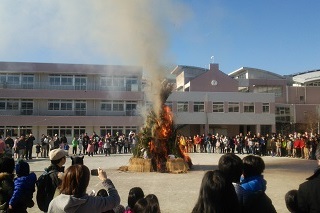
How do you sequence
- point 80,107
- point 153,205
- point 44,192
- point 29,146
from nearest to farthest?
point 153,205 < point 44,192 < point 29,146 < point 80,107

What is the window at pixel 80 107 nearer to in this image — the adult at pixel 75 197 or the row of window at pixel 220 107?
the row of window at pixel 220 107

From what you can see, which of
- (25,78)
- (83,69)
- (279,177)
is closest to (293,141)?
(279,177)

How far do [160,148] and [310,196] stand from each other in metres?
12.0

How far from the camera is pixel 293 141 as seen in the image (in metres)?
23.7

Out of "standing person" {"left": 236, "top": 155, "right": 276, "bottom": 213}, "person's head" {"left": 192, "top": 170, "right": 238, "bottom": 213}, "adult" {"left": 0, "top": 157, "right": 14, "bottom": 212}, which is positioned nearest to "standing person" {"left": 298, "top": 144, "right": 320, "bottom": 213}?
"standing person" {"left": 236, "top": 155, "right": 276, "bottom": 213}

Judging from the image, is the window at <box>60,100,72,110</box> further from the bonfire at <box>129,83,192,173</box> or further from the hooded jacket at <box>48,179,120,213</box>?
the hooded jacket at <box>48,179,120,213</box>

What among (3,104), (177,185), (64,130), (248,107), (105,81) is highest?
(105,81)

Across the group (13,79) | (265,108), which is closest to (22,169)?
(13,79)

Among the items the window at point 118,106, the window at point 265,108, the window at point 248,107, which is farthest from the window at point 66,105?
the window at point 265,108

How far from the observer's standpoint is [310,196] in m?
3.23

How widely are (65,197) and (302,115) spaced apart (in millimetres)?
50567

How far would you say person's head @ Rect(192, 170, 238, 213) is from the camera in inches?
116

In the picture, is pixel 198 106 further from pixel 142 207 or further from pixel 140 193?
pixel 142 207

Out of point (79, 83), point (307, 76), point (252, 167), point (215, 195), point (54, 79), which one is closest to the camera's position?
point (215, 195)
